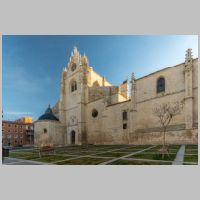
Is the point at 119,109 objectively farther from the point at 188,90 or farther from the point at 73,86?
the point at 73,86

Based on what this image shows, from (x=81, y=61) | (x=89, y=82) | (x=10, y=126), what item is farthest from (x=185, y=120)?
(x=10, y=126)

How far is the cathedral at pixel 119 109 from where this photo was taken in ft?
52.3

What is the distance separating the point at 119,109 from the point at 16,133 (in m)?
30.1

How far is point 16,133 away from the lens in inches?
1599

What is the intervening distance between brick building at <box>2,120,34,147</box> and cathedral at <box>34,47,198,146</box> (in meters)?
13.2

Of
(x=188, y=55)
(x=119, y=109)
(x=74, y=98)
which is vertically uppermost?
(x=188, y=55)

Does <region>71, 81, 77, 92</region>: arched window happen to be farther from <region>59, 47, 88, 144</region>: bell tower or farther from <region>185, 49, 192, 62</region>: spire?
<region>185, 49, 192, 62</region>: spire

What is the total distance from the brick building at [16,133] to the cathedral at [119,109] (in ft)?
43.2

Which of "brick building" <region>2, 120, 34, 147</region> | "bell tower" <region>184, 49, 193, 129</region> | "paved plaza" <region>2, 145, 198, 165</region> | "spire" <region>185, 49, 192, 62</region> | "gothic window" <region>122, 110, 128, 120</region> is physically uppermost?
"spire" <region>185, 49, 192, 62</region>

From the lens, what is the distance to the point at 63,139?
29000 millimetres

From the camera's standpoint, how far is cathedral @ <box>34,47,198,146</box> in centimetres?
1594

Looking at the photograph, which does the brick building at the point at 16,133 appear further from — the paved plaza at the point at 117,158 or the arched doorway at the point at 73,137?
the paved plaza at the point at 117,158

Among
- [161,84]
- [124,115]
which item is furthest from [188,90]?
[124,115]

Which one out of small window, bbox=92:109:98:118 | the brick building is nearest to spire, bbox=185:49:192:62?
small window, bbox=92:109:98:118
